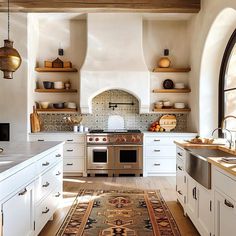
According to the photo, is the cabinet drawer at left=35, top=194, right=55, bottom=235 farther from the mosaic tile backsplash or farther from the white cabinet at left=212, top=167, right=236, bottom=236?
the mosaic tile backsplash

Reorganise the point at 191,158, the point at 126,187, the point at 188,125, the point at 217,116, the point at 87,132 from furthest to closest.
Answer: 1. the point at 188,125
2. the point at 87,132
3. the point at 217,116
4. the point at 126,187
5. the point at 191,158

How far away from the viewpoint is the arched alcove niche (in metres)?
5.18

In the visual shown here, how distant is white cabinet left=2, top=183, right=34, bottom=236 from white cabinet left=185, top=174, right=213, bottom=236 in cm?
152

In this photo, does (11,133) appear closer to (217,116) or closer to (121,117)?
(121,117)

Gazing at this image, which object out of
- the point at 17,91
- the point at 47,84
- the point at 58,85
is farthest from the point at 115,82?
the point at 17,91

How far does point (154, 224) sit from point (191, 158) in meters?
0.87

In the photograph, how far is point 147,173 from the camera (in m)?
6.12

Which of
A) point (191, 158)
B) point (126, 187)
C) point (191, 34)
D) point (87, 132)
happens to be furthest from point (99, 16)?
point (191, 158)

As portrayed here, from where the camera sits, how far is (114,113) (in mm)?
6762

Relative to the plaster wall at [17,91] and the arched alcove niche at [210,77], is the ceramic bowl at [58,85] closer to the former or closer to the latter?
the plaster wall at [17,91]

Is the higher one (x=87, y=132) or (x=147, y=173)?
(x=87, y=132)

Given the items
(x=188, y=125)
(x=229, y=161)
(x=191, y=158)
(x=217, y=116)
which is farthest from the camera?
(x=188, y=125)

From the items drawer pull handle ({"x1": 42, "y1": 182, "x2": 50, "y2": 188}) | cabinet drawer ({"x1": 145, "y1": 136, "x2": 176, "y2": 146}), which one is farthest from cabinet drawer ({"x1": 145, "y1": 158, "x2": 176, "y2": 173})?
drawer pull handle ({"x1": 42, "y1": 182, "x2": 50, "y2": 188})

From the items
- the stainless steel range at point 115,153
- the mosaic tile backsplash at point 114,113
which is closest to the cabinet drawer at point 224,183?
the stainless steel range at point 115,153
